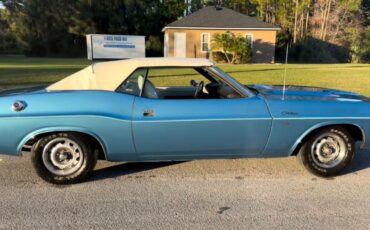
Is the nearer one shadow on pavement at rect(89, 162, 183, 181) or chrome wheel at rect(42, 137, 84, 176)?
chrome wheel at rect(42, 137, 84, 176)

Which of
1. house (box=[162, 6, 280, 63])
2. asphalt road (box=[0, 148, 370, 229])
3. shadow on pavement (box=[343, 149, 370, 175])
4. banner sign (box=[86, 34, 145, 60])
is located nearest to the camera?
asphalt road (box=[0, 148, 370, 229])

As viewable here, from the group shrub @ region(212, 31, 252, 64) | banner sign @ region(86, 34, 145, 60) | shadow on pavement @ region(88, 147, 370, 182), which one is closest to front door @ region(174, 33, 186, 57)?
shrub @ region(212, 31, 252, 64)

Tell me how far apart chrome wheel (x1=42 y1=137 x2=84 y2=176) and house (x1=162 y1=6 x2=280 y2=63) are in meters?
29.0

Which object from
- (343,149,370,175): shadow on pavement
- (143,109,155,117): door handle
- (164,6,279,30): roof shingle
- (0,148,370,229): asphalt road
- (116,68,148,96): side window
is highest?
(164,6,279,30): roof shingle

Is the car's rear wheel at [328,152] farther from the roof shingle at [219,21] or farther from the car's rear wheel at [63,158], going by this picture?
the roof shingle at [219,21]

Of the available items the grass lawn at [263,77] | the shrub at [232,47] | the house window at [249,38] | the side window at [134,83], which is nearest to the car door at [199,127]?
the side window at [134,83]

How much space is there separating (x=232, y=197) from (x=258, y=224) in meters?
0.60

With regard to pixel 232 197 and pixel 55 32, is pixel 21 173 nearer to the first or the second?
pixel 232 197

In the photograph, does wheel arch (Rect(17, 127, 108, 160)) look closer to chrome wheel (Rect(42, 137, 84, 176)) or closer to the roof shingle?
chrome wheel (Rect(42, 137, 84, 176))

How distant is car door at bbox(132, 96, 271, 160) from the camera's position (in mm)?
4039

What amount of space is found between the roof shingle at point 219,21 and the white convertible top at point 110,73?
28.7 metres

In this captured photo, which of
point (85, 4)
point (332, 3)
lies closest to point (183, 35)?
point (85, 4)

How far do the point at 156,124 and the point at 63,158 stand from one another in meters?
1.11

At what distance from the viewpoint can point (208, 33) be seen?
3259 cm
